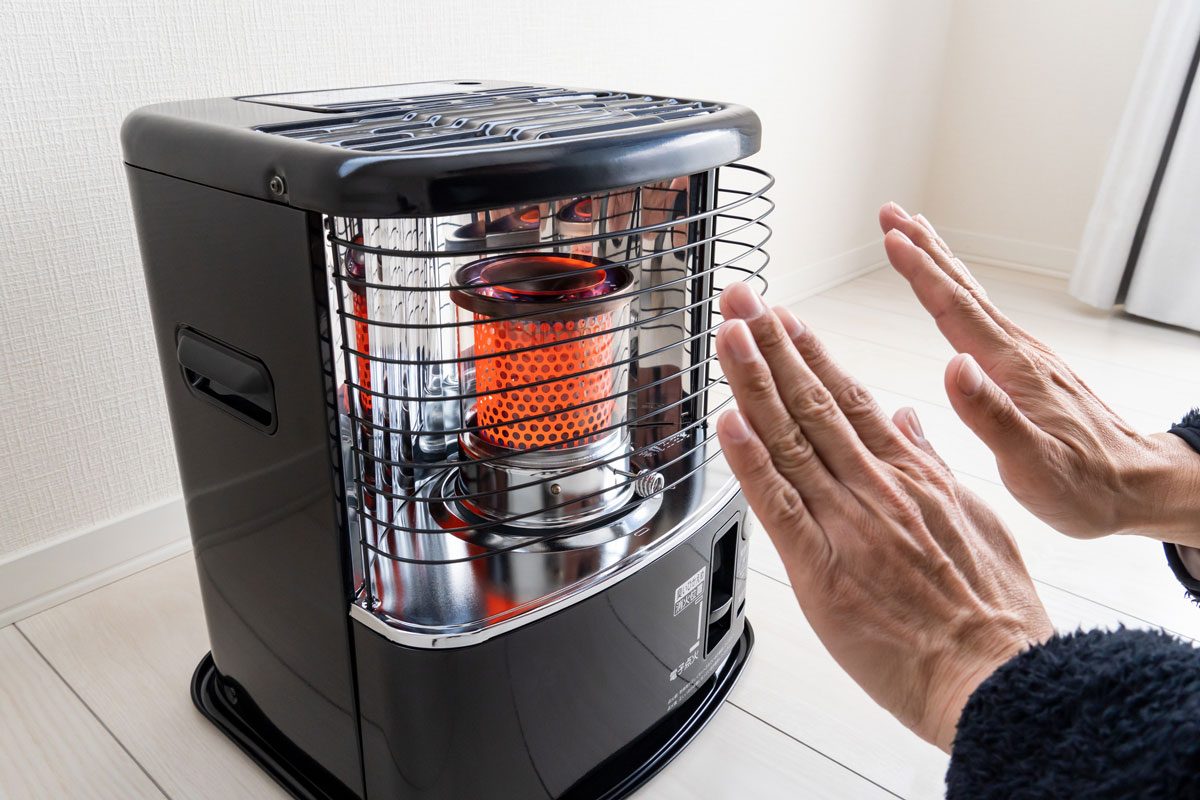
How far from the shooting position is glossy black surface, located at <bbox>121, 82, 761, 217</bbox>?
1.57 ft

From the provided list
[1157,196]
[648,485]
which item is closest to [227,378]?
[648,485]

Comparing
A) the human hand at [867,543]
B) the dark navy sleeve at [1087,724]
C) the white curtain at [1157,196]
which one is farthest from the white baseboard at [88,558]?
the white curtain at [1157,196]

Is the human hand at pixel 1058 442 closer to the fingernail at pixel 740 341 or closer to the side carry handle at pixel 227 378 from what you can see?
the fingernail at pixel 740 341

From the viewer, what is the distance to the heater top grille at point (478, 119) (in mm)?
529

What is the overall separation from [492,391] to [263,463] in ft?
0.61

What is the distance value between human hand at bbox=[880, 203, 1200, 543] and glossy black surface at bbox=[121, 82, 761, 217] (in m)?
0.18

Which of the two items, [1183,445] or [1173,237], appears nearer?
[1183,445]

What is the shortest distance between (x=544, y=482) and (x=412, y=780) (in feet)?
0.70

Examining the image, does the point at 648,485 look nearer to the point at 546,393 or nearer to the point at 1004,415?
the point at 546,393

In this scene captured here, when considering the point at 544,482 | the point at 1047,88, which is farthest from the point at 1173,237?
the point at 544,482

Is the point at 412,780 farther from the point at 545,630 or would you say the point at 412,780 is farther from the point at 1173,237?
the point at 1173,237

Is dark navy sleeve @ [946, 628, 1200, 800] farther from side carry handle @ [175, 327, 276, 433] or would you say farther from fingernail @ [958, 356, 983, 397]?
side carry handle @ [175, 327, 276, 433]

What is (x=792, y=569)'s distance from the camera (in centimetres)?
50

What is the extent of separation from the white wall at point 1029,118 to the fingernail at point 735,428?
1921 mm
